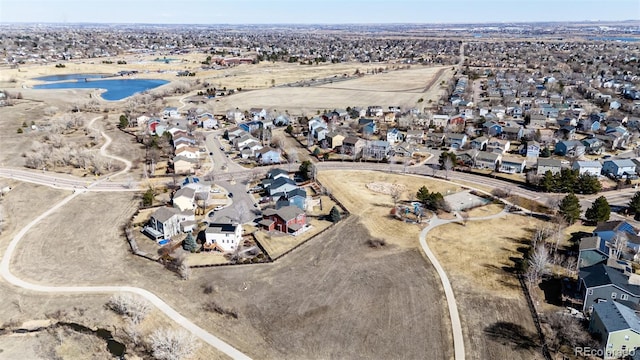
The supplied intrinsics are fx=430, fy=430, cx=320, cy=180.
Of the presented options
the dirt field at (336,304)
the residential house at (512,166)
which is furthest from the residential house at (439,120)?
the dirt field at (336,304)

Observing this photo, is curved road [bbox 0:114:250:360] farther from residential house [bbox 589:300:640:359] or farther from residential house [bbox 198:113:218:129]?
residential house [bbox 198:113:218:129]

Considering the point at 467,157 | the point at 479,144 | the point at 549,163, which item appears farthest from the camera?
the point at 479,144

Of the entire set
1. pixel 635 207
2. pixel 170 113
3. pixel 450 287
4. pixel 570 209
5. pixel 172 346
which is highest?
pixel 170 113

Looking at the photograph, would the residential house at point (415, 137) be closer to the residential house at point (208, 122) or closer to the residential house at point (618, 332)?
the residential house at point (208, 122)

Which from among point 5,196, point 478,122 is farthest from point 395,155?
point 5,196

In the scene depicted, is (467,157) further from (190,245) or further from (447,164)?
(190,245)

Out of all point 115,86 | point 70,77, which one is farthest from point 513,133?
point 70,77
